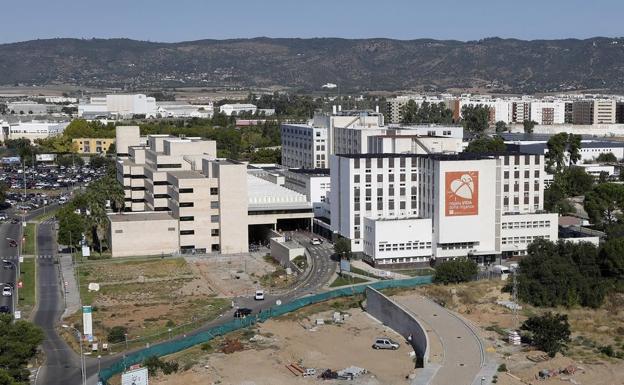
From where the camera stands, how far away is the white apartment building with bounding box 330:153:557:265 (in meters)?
52.5

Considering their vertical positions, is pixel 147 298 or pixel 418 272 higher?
pixel 418 272

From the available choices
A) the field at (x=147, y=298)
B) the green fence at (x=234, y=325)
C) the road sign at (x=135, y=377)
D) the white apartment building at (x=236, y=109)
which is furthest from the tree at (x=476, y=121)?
the road sign at (x=135, y=377)

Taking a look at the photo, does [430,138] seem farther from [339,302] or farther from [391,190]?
[339,302]

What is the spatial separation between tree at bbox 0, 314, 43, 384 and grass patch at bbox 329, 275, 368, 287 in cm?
1894

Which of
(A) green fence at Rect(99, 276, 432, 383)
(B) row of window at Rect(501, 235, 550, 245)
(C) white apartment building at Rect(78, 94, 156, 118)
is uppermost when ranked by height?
(C) white apartment building at Rect(78, 94, 156, 118)

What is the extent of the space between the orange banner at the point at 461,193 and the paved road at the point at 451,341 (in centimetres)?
882

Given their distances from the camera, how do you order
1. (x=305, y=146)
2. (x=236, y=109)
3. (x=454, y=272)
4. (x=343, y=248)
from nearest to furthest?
(x=454, y=272), (x=343, y=248), (x=305, y=146), (x=236, y=109)

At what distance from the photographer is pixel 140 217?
59438 millimetres

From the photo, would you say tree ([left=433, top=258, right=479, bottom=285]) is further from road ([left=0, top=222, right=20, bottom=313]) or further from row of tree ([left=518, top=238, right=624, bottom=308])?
road ([left=0, top=222, right=20, bottom=313])

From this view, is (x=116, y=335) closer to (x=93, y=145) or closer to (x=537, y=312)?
(x=537, y=312)

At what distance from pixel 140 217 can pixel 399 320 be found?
24427mm

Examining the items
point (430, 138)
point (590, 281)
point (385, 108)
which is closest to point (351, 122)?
point (430, 138)

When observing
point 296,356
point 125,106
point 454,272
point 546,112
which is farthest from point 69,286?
point 125,106

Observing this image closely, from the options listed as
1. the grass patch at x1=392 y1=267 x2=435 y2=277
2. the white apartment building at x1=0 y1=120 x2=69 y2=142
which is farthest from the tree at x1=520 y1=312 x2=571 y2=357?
the white apartment building at x1=0 y1=120 x2=69 y2=142
